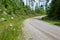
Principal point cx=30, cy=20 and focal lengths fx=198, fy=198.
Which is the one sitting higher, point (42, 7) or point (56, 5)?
point (56, 5)

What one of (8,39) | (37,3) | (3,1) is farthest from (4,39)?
(37,3)

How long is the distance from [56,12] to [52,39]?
38.7 metres

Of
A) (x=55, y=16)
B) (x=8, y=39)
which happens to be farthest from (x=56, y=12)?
(x=8, y=39)

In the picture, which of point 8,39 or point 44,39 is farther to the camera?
point 44,39

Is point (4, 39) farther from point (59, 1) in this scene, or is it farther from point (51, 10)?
point (51, 10)

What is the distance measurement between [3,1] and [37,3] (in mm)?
79637

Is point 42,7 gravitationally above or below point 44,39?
below

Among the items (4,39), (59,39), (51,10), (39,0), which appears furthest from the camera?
(39,0)

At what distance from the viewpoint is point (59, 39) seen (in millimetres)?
13281

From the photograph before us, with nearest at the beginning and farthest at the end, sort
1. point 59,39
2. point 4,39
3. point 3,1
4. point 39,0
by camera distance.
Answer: point 4,39, point 59,39, point 3,1, point 39,0

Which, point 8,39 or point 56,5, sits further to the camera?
point 56,5

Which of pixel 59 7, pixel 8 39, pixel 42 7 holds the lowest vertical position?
pixel 42 7

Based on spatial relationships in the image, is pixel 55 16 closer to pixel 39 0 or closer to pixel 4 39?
pixel 4 39

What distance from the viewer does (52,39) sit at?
1332 cm
